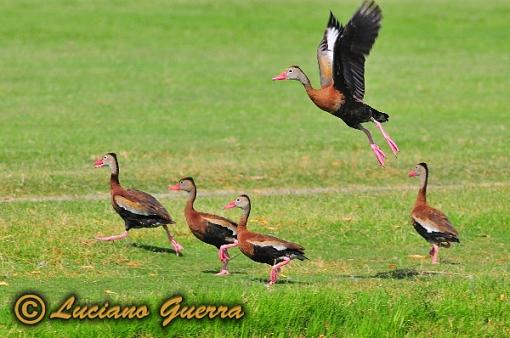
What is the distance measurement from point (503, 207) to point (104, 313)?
763 centimetres

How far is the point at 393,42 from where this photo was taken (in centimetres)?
3747

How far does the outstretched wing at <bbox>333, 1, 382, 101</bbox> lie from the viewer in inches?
543

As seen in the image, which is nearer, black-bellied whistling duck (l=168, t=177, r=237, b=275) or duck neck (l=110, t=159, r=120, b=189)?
black-bellied whistling duck (l=168, t=177, r=237, b=275)

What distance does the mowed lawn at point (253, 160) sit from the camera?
1152 cm

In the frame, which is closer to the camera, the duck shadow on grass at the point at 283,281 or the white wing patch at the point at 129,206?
the duck shadow on grass at the point at 283,281

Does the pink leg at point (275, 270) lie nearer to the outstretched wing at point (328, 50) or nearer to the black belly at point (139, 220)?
the black belly at point (139, 220)

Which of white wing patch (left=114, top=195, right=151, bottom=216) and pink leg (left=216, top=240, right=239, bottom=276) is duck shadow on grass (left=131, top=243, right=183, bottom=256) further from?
pink leg (left=216, top=240, right=239, bottom=276)

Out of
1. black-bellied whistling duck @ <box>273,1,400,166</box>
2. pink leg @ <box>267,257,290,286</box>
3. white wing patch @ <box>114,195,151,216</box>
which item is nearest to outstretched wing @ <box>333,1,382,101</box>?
black-bellied whistling duck @ <box>273,1,400,166</box>

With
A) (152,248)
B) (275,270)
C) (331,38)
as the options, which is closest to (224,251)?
(275,270)

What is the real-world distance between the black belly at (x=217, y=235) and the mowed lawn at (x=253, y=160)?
0.34 metres

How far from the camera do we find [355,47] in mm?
14156

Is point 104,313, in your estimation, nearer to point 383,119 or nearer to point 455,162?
point 383,119

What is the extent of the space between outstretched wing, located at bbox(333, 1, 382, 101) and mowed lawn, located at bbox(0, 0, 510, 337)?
6.41ft

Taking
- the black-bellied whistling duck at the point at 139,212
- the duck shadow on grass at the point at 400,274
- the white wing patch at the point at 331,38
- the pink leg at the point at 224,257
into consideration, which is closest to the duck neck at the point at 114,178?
the black-bellied whistling duck at the point at 139,212
